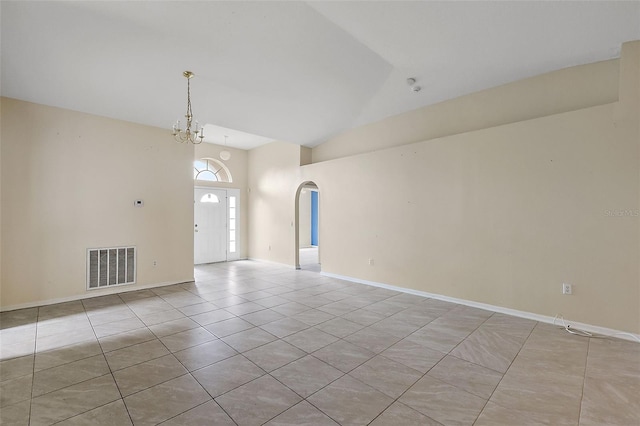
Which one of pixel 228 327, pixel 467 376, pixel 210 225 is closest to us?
pixel 467 376

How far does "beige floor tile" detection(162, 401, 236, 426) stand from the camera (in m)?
1.80

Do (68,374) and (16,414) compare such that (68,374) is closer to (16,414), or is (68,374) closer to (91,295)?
(16,414)

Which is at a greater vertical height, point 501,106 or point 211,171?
point 501,106

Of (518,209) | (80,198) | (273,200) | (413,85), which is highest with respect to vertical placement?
(413,85)

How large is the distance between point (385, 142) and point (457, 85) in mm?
1562

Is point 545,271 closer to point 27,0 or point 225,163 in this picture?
point 27,0

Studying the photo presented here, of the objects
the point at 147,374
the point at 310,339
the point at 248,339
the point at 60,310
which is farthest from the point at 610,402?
the point at 60,310

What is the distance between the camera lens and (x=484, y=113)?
4234 millimetres

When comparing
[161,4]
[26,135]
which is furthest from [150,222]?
[161,4]

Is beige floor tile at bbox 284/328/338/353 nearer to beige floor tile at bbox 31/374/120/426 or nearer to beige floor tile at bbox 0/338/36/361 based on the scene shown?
beige floor tile at bbox 31/374/120/426

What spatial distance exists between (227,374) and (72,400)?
1.07 metres

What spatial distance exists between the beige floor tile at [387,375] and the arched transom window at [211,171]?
6.77 metres

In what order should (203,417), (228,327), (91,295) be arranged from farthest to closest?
1. (91,295)
2. (228,327)
3. (203,417)

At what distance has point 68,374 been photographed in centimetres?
236
